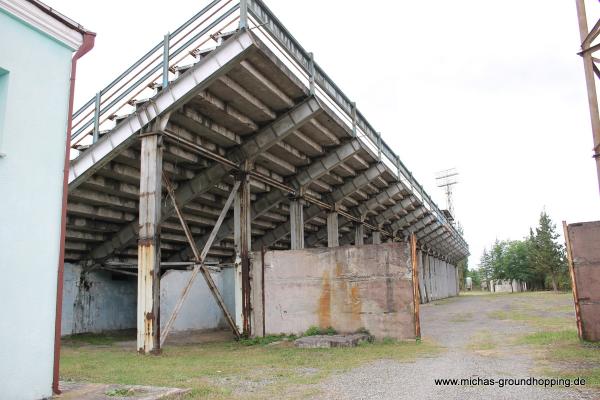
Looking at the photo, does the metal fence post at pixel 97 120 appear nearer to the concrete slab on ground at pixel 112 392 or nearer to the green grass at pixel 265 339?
the green grass at pixel 265 339

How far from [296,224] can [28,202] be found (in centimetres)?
1456

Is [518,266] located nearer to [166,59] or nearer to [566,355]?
[566,355]

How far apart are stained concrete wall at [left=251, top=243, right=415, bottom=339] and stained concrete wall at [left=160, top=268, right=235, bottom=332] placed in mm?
5717

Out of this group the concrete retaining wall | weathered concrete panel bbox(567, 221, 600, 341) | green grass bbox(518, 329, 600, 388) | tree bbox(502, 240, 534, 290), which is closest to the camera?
green grass bbox(518, 329, 600, 388)

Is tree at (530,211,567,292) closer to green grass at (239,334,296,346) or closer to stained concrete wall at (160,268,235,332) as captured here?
stained concrete wall at (160,268,235,332)

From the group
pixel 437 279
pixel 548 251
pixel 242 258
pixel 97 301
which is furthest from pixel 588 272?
pixel 548 251

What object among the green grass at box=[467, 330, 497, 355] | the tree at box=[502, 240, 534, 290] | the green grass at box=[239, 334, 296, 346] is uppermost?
the tree at box=[502, 240, 534, 290]

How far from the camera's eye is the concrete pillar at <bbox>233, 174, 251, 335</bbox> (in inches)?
588

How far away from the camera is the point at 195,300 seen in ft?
68.6

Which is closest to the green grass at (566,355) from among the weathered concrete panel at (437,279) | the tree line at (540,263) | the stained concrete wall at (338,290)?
the stained concrete wall at (338,290)

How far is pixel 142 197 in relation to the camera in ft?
40.9

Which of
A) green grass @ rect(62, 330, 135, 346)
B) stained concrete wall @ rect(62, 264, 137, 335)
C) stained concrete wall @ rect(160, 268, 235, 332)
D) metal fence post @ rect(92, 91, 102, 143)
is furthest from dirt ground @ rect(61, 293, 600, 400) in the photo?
metal fence post @ rect(92, 91, 102, 143)

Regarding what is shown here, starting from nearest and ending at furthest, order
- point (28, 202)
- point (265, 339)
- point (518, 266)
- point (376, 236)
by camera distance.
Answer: point (28, 202), point (265, 339), point (376, 236), point (518, 266)

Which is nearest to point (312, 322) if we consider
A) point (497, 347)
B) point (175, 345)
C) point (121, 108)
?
point (175, 345)
